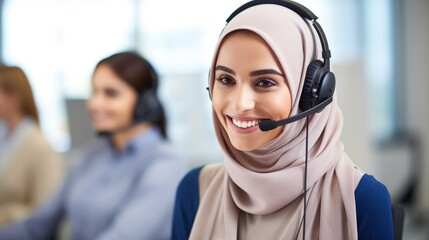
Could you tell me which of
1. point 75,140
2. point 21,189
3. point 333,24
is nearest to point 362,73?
point 75,140

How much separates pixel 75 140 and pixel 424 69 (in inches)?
142

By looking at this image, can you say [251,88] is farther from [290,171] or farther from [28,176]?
[28,176]

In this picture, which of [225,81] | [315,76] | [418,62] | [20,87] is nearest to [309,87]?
[315,76]

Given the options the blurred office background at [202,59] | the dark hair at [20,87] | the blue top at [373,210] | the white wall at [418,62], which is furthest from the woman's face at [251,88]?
the white wall at [418,62]

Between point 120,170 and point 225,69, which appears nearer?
point 225,69

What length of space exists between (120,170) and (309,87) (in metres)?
0.86

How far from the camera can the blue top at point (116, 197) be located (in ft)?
4.39

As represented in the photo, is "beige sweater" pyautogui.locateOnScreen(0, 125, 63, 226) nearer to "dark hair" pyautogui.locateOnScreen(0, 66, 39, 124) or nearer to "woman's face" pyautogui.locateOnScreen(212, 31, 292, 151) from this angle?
"dark hair" pyautogui.locateOnScreen(0, 66, 39, 124)

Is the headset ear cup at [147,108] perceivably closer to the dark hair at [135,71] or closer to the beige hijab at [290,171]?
the dark hair at [135,71]

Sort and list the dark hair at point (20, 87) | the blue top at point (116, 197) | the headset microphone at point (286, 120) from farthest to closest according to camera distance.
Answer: the dark hair at point (20, 87) < the blue top at point (116, 197) < the headset microphone at point (286, 120)

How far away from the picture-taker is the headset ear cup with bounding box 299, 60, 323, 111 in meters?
0.76

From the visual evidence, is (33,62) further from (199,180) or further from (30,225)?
(199,180)

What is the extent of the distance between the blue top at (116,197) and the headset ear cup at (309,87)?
2.22ft

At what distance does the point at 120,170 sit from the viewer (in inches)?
59.1
